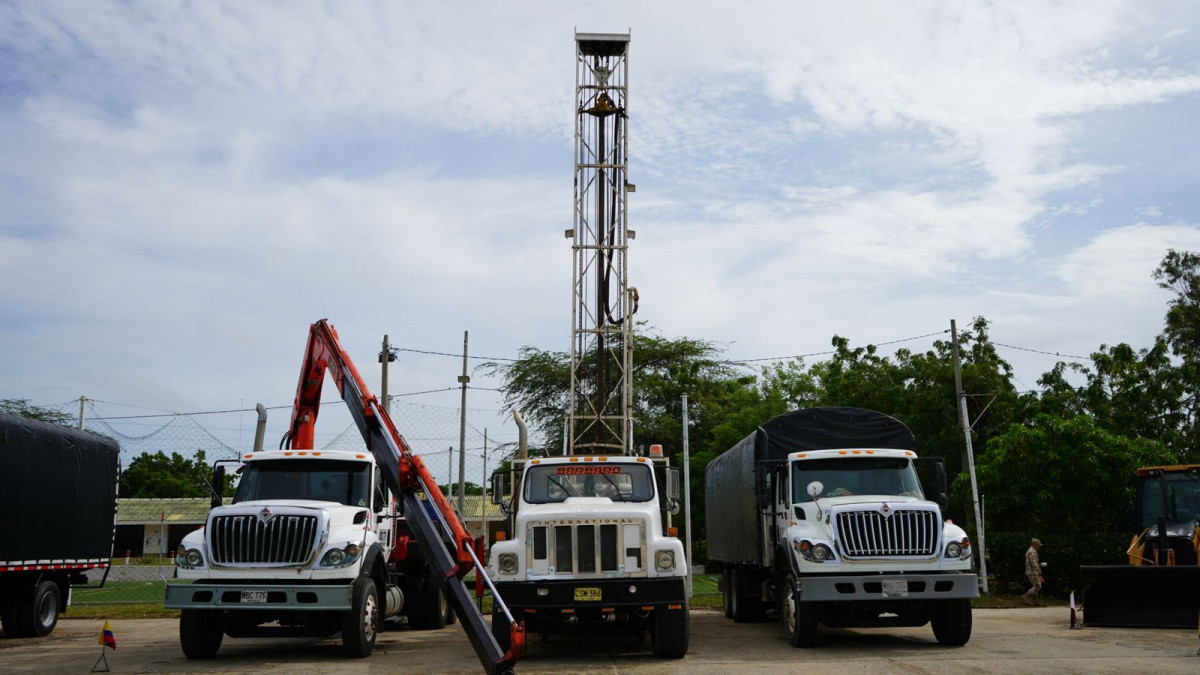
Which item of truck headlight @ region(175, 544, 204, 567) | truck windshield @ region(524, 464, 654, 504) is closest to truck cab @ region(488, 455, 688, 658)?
truck windshield @ region(524, 464, 654, 504)

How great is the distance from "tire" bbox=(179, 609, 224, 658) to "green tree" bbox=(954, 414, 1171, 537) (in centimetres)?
2022

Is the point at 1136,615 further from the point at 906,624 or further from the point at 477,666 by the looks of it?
the point at 477,666

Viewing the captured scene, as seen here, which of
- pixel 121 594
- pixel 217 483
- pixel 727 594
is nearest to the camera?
pixel 217 483

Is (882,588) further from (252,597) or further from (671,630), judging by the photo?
(252,597)

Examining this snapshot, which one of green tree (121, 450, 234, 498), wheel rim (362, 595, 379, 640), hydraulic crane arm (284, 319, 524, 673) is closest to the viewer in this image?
hydraulic crane arm (284, 319, 524, 673)

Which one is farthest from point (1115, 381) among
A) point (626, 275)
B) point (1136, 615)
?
point (1136, 615)

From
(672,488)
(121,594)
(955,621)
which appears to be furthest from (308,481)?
(121,594)

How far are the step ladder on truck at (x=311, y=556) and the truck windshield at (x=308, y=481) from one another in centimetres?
1

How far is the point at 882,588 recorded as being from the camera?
13.1 meters

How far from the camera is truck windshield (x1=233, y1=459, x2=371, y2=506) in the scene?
14091 millimetres

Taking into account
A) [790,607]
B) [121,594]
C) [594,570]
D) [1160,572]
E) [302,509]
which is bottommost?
[121,594]

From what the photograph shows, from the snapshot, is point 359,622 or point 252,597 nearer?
point 252,597

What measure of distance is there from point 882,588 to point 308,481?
24.4ft

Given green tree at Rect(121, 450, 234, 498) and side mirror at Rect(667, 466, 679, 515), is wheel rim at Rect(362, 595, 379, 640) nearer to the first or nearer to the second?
side mirror at Rect(667, 466, 679, 515)
